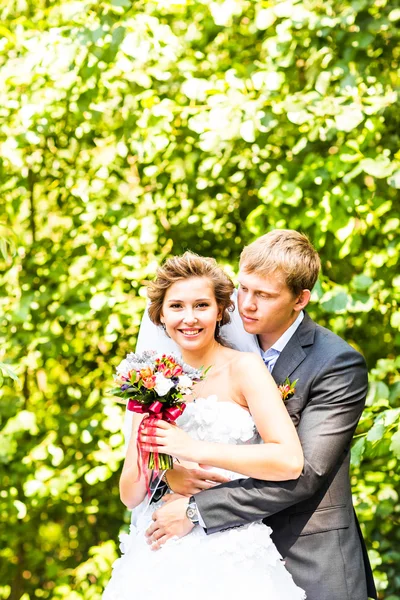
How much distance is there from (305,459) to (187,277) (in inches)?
25.0

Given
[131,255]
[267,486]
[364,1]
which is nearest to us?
[267,486]

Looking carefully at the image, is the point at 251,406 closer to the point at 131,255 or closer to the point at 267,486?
the point at 267,486

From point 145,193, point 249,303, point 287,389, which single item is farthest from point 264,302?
point 145,193

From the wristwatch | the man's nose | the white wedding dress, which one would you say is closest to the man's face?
the man's nose

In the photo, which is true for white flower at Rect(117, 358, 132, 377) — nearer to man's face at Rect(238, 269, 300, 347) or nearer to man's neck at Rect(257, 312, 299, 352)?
man's face at Rect(238, 269, 300, 347)

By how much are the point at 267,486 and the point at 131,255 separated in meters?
2.22

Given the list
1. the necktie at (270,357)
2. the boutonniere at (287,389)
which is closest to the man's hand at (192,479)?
the boutonniere at (287,389)

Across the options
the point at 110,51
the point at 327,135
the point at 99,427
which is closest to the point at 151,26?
the point at 110,51

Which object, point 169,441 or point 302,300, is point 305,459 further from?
point 302,300

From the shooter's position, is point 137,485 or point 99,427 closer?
point 137,485

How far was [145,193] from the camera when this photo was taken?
439 cm

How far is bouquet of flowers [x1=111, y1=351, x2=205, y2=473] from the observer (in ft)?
6.95

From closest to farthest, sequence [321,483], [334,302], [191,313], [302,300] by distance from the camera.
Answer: [321,483] → [191,313] → [302,300] → [334,302]

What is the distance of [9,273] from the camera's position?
4477 millimetres
